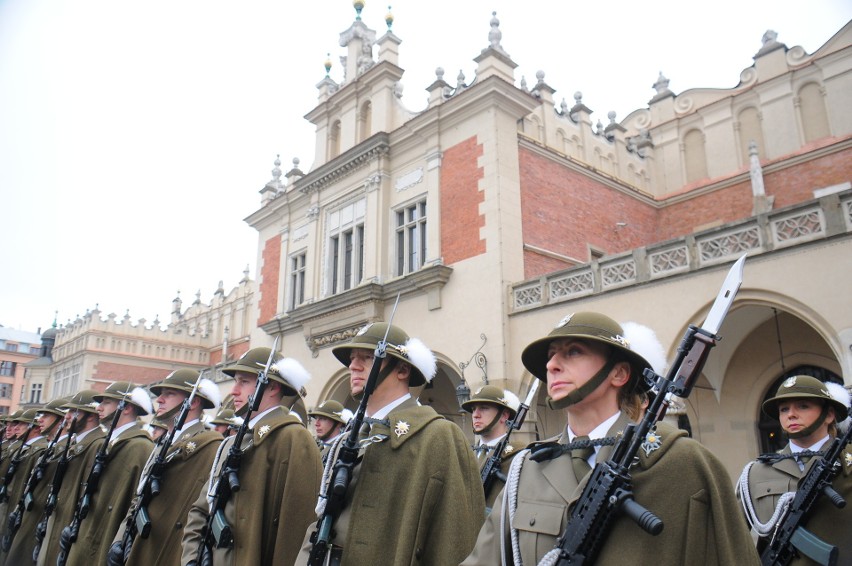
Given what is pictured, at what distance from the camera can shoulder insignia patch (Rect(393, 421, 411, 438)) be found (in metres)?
3.28

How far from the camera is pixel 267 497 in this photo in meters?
4.00

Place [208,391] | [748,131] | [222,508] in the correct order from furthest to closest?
[748,131] < [208,391] < [222,508]

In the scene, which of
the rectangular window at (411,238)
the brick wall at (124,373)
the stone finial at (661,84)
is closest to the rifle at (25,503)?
the rectangular window at (411,238)

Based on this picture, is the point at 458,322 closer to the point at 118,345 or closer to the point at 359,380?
the point at 359,380

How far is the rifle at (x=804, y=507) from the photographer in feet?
12.9

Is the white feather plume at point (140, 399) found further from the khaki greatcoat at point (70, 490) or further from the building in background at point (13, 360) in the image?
the building in background at point (13, 360)

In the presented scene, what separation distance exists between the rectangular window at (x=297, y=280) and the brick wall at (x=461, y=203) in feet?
19.7

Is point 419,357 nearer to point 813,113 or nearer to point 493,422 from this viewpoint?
point 493,422

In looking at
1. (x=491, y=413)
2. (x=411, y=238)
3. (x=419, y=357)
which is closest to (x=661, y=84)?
(x=411, y=238)

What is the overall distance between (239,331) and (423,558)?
1359 inches

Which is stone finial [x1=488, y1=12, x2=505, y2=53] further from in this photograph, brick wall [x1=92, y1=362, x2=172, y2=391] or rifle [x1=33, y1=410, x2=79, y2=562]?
brick wall [x1=92, y1=362, x2=172, y2=391]

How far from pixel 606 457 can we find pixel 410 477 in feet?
3.86

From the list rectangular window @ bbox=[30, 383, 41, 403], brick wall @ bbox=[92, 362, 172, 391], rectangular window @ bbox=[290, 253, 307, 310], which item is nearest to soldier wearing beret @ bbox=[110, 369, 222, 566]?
rectangular window @ bbox=[290, 253, 307, 310]

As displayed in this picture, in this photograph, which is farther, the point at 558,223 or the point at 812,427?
the point at 558,223
